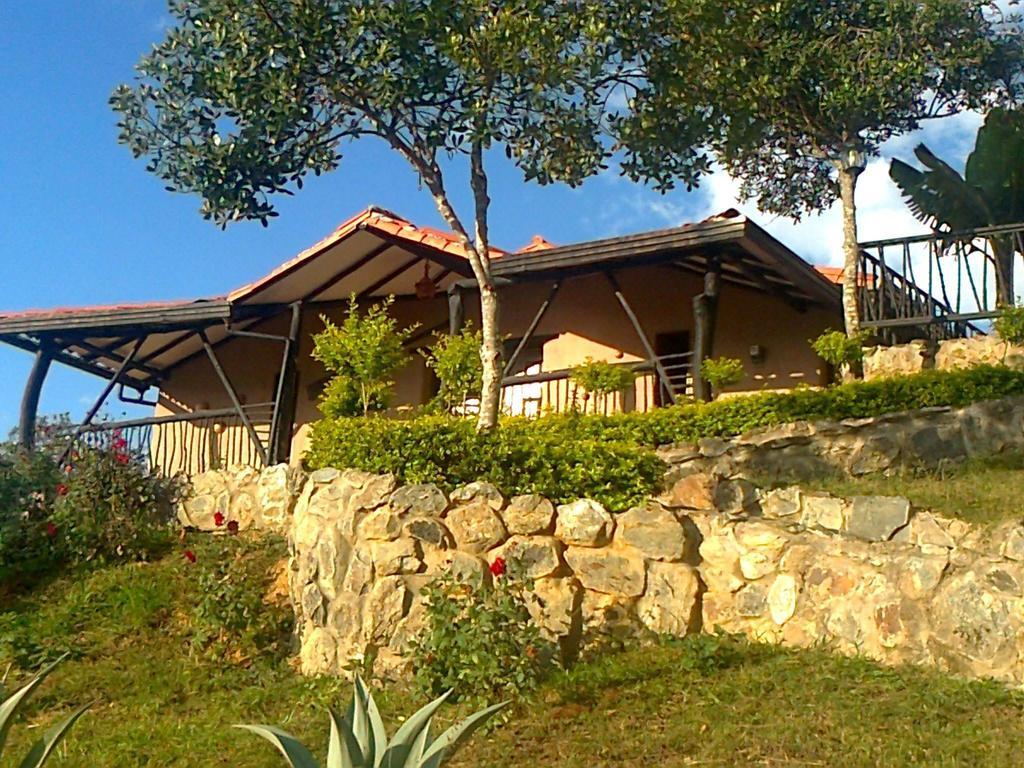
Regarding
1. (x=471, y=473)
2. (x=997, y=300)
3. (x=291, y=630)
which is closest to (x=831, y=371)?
(x=997, y=300)

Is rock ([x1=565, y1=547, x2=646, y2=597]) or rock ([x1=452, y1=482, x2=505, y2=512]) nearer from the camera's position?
rock ([x1=565, y1=547, x2=646, y2=597])

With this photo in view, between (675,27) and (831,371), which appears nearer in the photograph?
(675,27)

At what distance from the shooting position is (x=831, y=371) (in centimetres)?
1473

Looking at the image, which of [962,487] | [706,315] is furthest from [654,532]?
[706,315]

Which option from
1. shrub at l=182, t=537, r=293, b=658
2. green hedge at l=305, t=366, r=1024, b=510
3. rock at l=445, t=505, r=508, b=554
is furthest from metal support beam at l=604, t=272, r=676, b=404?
shrub at l=182, t=537, r=293, b=658

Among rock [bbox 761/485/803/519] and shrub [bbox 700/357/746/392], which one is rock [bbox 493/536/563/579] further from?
shrub [bbox 700/357/746/392]

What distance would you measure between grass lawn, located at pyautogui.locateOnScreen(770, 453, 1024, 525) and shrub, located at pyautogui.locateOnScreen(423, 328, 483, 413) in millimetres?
4205

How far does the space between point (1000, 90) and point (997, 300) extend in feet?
10.7

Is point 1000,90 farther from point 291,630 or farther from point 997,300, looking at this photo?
point 291,630

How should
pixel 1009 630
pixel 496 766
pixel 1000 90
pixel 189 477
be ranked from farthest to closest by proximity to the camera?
pixel 1000 90 → pixel 189 477 → pixel 1009 630 → pixel 496 766

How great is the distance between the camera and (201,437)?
16328mm

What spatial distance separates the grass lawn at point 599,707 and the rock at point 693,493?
4.74ft

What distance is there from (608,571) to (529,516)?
2.43ft

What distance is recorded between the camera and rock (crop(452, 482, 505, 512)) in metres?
8.93
